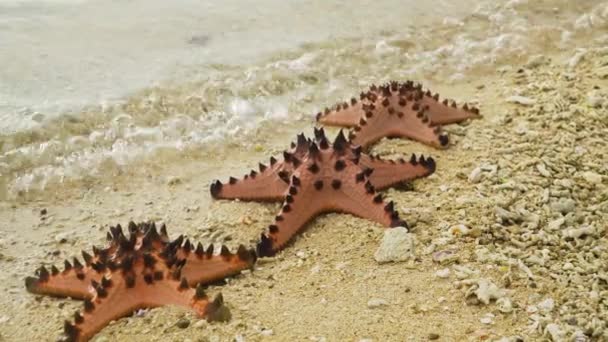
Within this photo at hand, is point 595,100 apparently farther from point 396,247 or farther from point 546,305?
point 546,305

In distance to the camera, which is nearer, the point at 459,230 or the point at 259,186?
the point at 459,230

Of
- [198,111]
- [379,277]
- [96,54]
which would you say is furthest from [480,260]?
[96,54]

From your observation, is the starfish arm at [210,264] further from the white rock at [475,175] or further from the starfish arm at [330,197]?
the white rock at [475,175]

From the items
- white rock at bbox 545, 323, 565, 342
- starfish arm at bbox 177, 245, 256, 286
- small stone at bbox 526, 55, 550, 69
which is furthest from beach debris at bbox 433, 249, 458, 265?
small stone at bbox 526, 55, 550, 69

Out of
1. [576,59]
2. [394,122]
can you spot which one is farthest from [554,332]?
[576,59]

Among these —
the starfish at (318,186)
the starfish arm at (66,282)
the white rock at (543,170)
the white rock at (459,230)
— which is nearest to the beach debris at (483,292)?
the white rock at (459,230)

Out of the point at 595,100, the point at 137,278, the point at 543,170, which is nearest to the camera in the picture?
the point at 137,278
